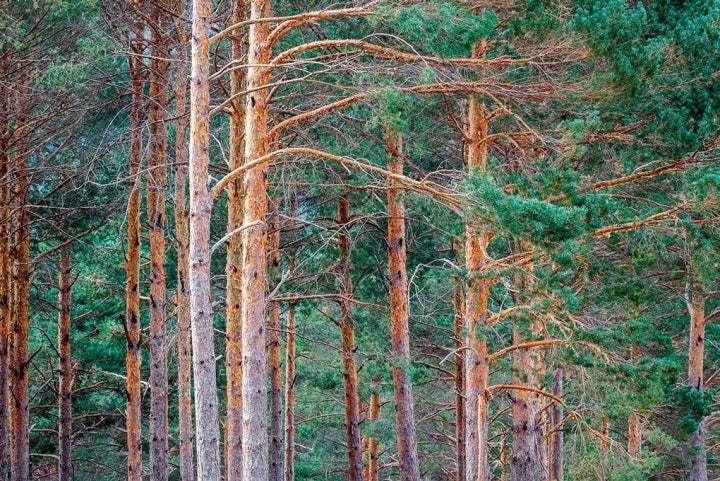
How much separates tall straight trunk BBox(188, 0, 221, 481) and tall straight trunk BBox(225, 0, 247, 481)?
267cm

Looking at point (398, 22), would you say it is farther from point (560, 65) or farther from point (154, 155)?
point (154, 155)

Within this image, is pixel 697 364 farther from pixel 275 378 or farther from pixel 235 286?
pixel 235 286

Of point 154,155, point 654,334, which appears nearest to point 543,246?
point 654,334

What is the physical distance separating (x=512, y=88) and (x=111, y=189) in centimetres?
843

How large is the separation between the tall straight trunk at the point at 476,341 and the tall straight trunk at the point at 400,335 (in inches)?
69.9

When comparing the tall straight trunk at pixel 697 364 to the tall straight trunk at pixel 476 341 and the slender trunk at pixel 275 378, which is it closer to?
the tall straight trunk at pixel 476 341

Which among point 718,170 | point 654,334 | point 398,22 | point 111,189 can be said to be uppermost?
Result: point 111,189

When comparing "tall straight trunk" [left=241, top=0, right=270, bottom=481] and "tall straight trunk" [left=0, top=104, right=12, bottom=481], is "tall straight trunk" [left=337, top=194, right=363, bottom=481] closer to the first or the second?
"tall straight trunk" [left=0, top=104, right=12, bottom=481]

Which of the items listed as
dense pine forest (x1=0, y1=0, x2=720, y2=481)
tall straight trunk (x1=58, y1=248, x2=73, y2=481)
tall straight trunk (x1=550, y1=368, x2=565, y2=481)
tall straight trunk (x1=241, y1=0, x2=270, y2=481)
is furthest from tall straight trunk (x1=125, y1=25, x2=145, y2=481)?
tall straight trunk (x1=550, y1=368, x2=565, y2=481)

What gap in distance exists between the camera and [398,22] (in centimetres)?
855

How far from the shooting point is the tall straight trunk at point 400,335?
14.1m

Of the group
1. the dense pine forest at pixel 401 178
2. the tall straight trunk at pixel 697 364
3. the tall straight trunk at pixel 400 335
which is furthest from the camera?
the tall straight trunk at pixel 697 364

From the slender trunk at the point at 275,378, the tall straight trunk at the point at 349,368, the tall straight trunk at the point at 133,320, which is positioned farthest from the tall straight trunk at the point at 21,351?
the tall straight trunk at the point at 349,368

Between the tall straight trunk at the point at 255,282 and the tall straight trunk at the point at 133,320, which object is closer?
the tall straight trunk at the point at 255,282
